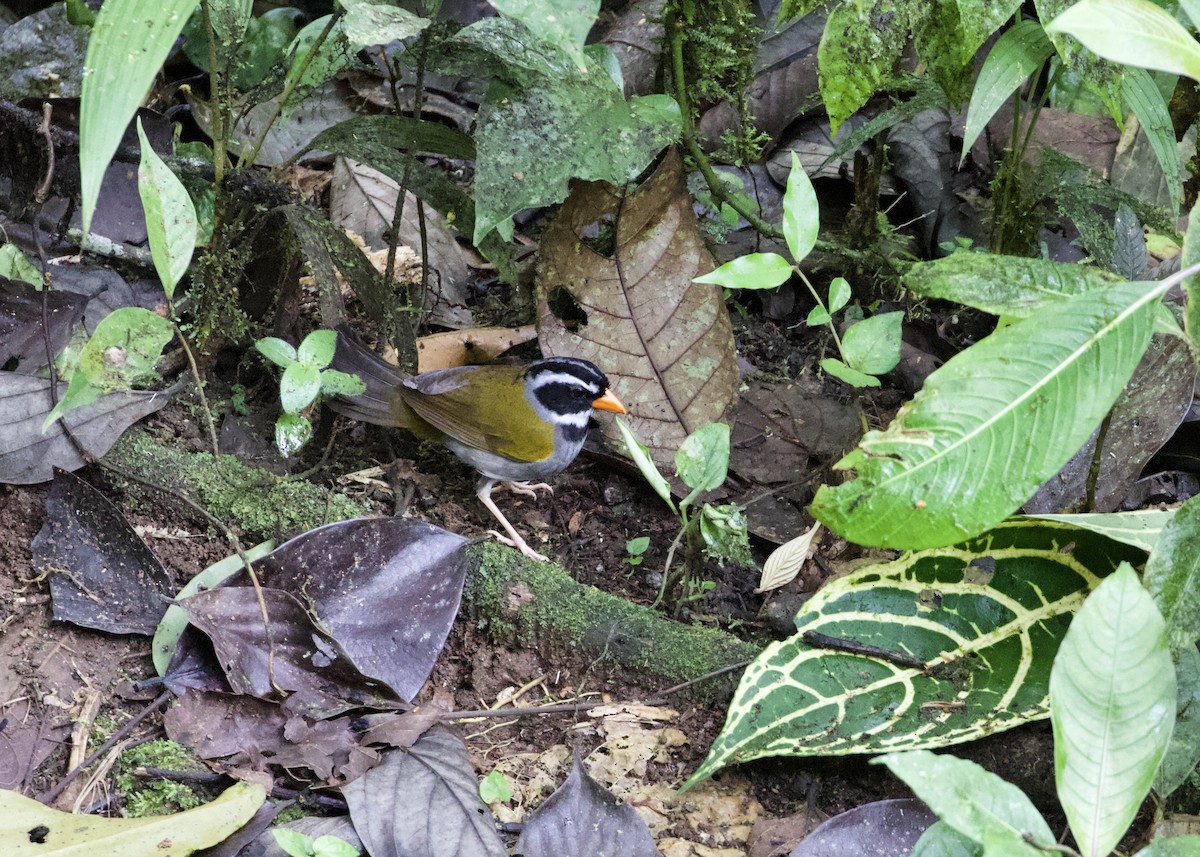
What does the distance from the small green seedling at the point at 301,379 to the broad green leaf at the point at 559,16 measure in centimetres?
132

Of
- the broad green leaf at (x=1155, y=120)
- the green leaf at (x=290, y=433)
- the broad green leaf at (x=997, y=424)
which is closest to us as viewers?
the broad green leaf at (x=997, y=424)

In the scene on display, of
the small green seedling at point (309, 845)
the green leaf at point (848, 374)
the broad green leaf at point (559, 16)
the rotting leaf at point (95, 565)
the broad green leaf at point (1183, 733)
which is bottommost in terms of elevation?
the rotting leaf at point (95, 565)

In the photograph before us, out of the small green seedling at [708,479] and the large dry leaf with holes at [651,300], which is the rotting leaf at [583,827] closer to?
the small green seedling at [708,479]

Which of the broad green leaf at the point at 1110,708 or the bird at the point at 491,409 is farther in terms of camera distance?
the bird at the point at 491,409

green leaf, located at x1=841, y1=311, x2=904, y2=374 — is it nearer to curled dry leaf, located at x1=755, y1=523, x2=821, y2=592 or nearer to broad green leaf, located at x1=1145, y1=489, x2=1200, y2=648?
curled dry leaf, located at x1=755, y1=523, x2=821, y2=592

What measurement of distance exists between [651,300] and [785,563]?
102 centimetres

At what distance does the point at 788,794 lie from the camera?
8.80ft

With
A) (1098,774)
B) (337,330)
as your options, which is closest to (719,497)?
(337,330)

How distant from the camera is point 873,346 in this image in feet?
9.25

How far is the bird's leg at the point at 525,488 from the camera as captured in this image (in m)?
3.93

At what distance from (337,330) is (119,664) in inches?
50.0

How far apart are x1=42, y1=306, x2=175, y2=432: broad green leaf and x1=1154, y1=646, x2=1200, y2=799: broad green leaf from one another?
2453 millimetres

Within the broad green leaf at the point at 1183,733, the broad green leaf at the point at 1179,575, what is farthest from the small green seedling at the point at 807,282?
the broad green leaf at the point at 1183,733

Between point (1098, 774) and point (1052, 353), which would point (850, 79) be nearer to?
point (1052, 353)
